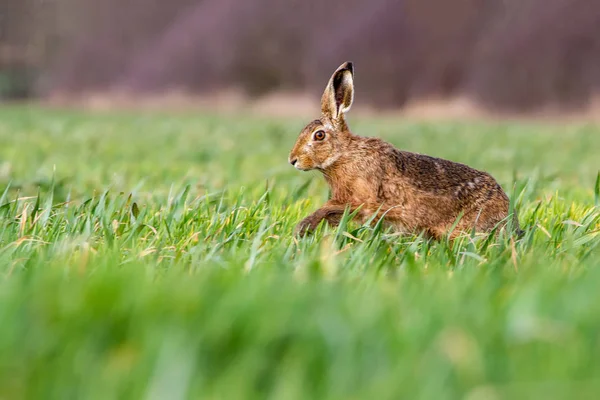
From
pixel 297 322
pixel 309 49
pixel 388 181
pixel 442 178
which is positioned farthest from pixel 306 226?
pixel 309 49

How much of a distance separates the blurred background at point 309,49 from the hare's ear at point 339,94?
23.3m

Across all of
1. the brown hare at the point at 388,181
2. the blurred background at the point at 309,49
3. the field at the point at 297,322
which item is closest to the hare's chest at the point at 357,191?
the brown hare at the point at 388,181

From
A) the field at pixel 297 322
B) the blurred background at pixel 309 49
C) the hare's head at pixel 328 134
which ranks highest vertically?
the blurred background at pixel 309 49

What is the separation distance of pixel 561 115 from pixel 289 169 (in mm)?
20078

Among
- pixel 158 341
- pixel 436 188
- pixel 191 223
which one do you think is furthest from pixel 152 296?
pixel 436 188

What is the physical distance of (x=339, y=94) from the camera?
13.9 ft

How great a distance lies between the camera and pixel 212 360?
66.0 inches

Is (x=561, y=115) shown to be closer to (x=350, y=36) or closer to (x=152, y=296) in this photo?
(x=350, y=36)

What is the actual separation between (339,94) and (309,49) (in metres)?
31.3

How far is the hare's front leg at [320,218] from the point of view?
3.64m

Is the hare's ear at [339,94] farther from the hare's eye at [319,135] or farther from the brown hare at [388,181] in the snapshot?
the hare's eye at [319,135]

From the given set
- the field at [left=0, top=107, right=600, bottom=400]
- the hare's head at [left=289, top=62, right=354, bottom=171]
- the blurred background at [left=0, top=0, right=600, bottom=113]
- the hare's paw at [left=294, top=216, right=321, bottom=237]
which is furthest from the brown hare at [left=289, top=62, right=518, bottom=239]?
the blurred background at [left=0, top=0, right=600, bottom=113]

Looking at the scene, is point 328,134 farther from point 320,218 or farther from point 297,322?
point 297,322

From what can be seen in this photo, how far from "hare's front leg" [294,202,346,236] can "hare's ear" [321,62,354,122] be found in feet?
1.83
